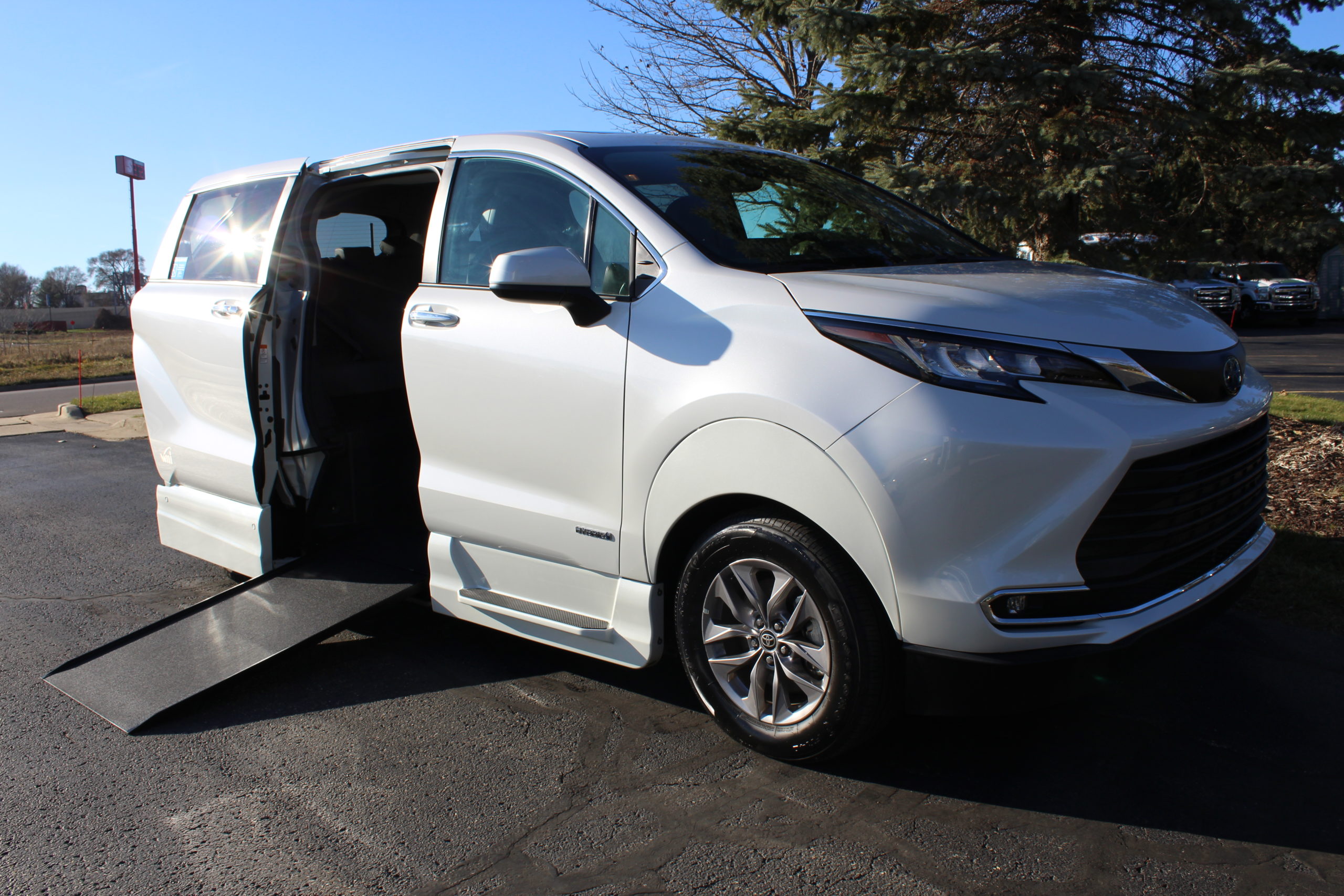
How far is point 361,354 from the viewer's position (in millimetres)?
5078

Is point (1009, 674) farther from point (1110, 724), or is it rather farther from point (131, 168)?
point (131, 168)

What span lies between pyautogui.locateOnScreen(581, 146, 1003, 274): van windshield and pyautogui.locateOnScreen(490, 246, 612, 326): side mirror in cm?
37

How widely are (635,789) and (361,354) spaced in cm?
302

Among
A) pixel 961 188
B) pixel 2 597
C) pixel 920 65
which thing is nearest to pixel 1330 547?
pixel 961 188

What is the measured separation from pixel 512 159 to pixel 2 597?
370 centimetres

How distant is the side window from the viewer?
15.1 feet

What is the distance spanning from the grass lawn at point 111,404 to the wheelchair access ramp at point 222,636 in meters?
11.5

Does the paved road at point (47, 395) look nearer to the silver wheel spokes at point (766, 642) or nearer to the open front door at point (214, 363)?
the open front door at point (214, 363)

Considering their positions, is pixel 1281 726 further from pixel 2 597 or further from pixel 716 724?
pixel 2 597

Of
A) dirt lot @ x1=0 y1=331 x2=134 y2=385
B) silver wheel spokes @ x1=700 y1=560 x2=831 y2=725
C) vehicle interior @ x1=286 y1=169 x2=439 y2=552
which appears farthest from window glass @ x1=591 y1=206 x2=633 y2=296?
dirt lot @ x1=0 y1=331 x2=134 y2=385

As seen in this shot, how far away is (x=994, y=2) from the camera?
1009cm

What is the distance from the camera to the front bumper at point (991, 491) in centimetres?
248

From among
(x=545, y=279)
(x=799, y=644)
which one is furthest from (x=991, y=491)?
(x=545, y=279)

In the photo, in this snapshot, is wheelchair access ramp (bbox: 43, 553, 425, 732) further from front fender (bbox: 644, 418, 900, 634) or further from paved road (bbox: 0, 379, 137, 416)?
paved road (bbox: 0, 379, 137, 416)
